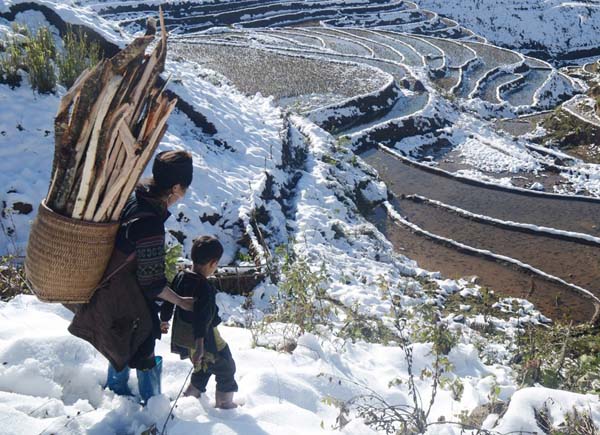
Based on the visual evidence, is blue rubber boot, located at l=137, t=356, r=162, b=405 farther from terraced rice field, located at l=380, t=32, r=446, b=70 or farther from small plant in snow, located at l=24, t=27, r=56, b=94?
terraced rice field, located at l=380, t=32, r=446, b=70

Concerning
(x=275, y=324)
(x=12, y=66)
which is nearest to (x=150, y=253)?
(x=275, y=324)

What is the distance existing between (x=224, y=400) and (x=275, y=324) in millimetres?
1500

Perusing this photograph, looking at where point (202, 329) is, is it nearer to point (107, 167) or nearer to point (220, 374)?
point (220, 374)

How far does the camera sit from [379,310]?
5695mm

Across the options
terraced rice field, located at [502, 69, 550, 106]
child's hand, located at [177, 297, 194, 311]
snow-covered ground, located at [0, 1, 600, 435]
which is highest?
child's hand, located at [177, 297, 194, 311]

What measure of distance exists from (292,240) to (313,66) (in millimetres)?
13552

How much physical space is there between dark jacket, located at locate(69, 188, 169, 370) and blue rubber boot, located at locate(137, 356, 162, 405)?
0.18 m

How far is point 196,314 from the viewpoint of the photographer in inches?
103

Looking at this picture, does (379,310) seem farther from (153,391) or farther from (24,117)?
(24,117)

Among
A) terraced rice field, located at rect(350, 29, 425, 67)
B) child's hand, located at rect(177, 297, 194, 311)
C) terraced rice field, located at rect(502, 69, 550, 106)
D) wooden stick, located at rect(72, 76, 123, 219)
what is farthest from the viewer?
terraced rice field, located at rect(350, 29, 425, 67)

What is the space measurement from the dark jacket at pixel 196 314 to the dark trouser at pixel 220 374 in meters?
0.07

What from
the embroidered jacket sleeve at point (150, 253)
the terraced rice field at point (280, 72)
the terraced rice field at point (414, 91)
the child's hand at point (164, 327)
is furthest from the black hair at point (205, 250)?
the terraced rice field at point (280, 72)

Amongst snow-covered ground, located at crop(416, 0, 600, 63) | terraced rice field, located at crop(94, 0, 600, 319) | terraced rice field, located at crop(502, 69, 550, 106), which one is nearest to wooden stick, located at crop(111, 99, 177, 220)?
terraced rice field, located at crop(94, 0, 600, 319)

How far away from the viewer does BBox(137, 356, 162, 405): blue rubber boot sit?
2543 mm
